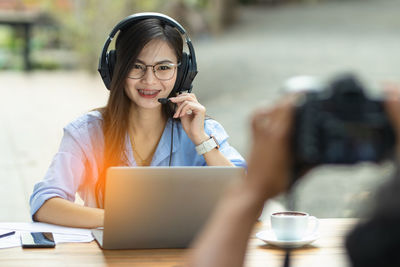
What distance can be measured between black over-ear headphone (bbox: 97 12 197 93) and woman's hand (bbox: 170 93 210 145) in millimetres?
122

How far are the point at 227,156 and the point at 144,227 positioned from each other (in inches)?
23.8

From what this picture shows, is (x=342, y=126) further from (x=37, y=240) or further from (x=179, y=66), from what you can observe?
(x=179, y=66)

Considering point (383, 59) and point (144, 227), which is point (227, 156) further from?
point (383, 59)

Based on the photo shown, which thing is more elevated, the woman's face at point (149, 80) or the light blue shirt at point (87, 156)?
the woman's face at point (149, 80)

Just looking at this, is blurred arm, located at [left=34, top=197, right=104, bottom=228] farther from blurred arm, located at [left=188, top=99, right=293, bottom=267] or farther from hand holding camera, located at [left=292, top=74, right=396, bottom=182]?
hand holding camera, located at [left=292, top=74, right=396, bottom=182]

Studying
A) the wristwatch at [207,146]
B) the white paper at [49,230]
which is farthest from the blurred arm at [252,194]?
the wristwatch at [207,146]

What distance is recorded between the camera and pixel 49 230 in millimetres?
1795

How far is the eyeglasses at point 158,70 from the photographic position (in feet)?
7.04

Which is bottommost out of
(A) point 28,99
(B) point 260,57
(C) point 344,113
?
(A) point 28,99

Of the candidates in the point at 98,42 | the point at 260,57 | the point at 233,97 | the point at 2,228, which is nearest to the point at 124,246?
the point at 2,228

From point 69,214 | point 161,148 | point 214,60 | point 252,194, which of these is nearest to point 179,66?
point 161,148

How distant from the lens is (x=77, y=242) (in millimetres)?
1706

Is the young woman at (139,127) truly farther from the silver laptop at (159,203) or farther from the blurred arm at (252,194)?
the blurred arm at (252,194)

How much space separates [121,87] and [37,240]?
0.62 metres
